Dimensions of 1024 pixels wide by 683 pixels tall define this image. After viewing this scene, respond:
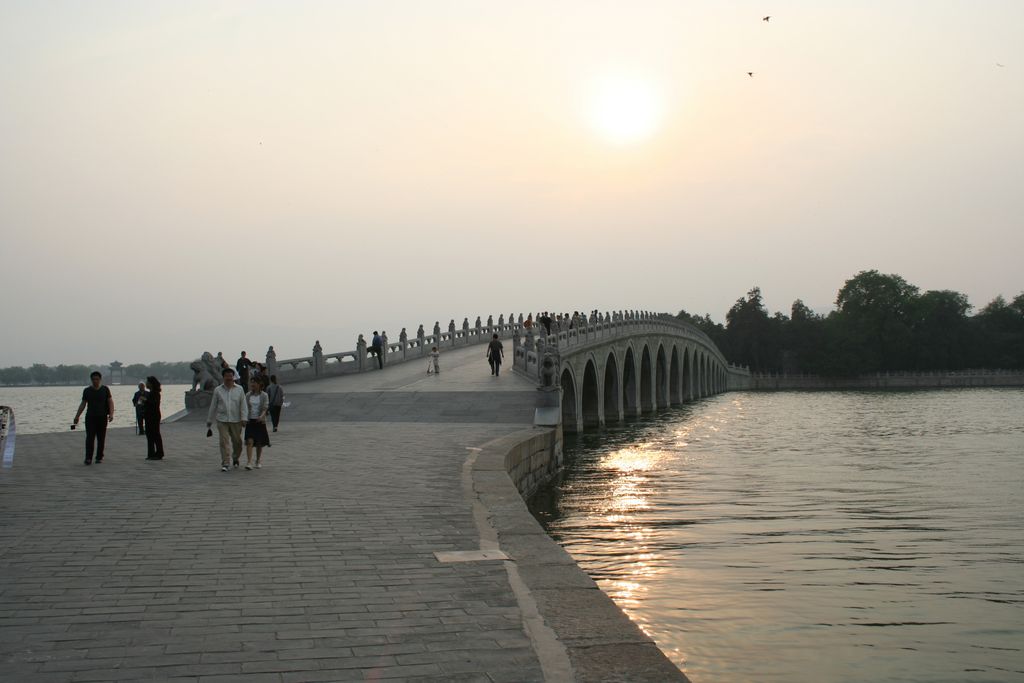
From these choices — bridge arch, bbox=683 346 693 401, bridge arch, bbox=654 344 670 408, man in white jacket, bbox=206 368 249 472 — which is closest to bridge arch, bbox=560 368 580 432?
man in white jacket, bbox=206 368 249 472

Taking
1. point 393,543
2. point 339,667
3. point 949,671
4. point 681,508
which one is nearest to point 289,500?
point 393,543

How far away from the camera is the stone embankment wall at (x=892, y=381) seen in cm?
11644

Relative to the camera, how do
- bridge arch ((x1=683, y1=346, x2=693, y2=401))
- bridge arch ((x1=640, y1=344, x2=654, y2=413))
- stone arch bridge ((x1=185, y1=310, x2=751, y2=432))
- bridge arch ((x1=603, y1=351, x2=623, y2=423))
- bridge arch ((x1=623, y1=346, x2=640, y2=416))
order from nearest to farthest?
stone arch bridge ((x1=185, y1=310, x2=751, y2=432)), bridge arch ((x1=603, y1=351, x2=623, y2=423)), bridge arch ((x1=623, y1=346, x2=640, y2=416)), bridge arch ((x1=640, y1=344, x2=654, y2=413)), bridge arch ((x1=683, y1=346, x2=693, y2=401))

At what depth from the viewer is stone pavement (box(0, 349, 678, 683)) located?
556 cm

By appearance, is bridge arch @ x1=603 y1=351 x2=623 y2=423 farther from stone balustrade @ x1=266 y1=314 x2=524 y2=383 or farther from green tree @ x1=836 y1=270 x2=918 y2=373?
green tree @ x1=836 y1=270 x2=918 y2=373

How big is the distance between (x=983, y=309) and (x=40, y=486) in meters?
168

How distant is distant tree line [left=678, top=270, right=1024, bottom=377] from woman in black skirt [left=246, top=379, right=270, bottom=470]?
115640 millimetres

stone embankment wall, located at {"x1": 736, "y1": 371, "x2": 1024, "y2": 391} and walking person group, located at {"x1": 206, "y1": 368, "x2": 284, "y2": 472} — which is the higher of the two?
walking person group, located at {"x1": 206, "y1": 368, "x2": 284, "y2": 472}

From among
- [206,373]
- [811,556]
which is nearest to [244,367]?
[206,373]

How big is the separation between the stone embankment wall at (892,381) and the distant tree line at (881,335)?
1.28 meters

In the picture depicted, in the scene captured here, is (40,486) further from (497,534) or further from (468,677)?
(468,677)

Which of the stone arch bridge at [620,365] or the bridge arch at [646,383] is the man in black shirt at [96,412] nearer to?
the stone arch bridge at [620,365]

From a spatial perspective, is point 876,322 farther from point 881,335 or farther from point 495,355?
point 495,355

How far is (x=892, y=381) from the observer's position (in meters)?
121
